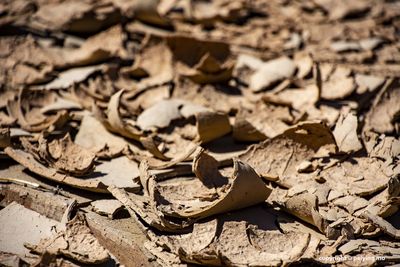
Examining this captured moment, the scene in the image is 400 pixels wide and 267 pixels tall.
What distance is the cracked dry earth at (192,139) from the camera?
1358 millimetres

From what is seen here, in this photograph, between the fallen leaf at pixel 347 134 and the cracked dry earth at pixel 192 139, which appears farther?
the fallen leaf at pixel 347 134

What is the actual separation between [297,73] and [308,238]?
37.1 inches

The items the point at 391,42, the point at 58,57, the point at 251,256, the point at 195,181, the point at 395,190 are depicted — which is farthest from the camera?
the point at 391,42

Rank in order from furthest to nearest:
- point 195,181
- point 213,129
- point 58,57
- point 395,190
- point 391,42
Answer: point 391,42 < point 58,57 < point 213,129 < point 195,181 < point 395,190

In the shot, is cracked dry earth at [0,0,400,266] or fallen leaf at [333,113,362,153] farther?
fallen leaf at [333,113,362,153]

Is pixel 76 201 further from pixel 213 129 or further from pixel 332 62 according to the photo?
pixel 332 62

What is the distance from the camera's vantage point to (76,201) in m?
1.47

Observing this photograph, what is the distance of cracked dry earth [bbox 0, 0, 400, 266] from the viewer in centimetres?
136

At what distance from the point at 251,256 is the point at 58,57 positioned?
1.27m

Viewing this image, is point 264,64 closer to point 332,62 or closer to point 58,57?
point 332,62

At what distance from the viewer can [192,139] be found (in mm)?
1750

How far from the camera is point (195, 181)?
5.11 feet

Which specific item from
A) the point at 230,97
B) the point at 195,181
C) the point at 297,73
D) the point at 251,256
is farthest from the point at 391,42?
the point at 251,256

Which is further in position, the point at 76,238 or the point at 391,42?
the point at 391,42
